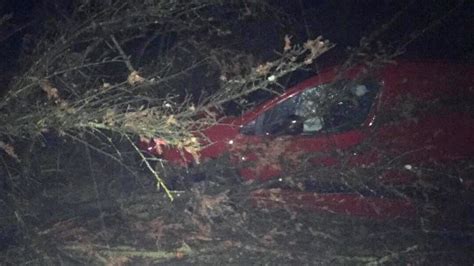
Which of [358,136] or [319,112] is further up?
[319,112]

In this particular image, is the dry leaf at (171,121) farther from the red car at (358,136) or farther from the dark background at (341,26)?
the dark background at (341,26)

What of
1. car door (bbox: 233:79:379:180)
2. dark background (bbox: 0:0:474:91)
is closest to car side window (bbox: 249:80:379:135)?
car door (bbox: 233:79:379:180)

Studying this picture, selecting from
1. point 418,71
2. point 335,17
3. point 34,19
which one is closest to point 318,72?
point 418,71

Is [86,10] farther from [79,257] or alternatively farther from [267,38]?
[267,38]

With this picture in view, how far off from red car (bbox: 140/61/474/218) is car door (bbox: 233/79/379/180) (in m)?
0.01

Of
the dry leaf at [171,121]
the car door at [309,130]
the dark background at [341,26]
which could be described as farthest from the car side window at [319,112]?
the dry leaf at [171,121]

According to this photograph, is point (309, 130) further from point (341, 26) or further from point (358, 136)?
point (341, 26)

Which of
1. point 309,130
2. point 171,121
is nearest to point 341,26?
point 309,130

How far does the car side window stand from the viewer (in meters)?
6.99

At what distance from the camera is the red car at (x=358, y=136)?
6676mm

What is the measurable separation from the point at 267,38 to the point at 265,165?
7.02 feet

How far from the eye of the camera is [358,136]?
6988mm

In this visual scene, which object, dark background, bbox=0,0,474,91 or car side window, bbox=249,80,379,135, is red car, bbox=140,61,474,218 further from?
dark background, bbox=0,0,474,91

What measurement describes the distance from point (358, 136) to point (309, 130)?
54 centimetres
